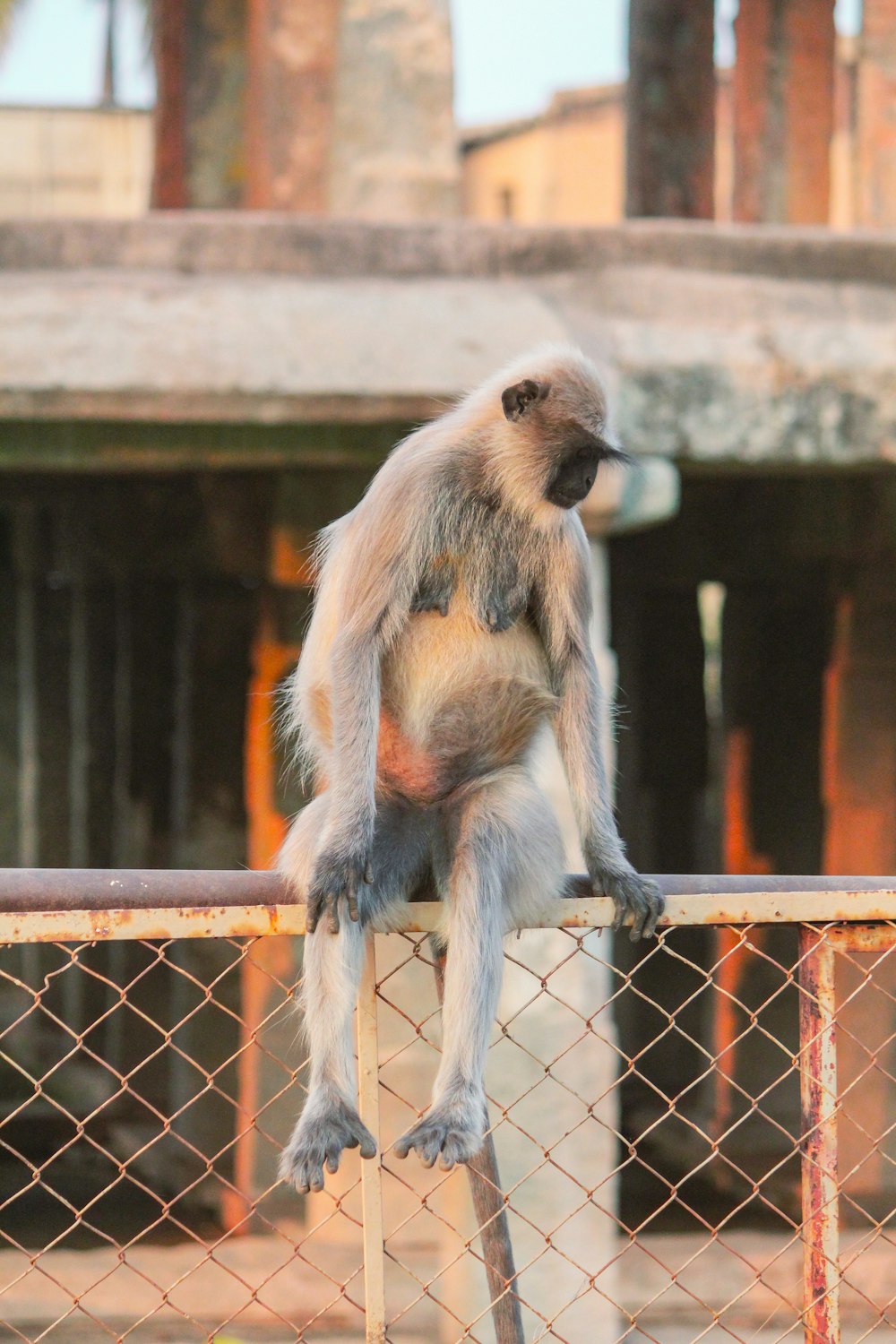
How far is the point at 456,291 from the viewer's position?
4988 mm

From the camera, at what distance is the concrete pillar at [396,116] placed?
5566 millimetres

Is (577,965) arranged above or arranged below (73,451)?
below

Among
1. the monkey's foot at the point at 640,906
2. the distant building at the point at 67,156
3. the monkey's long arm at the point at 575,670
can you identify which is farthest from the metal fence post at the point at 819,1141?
the distant building at the point at 67,156

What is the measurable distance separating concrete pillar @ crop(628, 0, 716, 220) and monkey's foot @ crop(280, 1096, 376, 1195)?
5.45 meters

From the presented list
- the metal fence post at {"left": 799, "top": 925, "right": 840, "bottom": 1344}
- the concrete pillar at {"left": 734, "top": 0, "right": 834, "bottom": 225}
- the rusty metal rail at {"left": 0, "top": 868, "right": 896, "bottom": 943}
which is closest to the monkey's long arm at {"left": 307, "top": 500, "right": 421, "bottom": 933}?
the rusty metal rail at {"left": 0, "top": 868, "right": 896, "bottom": 943}

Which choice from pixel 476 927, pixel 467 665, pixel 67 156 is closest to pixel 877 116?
pixel 467 665

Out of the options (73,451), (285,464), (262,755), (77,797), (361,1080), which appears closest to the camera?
(361,1080)

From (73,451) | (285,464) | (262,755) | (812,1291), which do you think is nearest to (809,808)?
(262,755)

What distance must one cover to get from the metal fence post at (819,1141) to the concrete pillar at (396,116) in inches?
139

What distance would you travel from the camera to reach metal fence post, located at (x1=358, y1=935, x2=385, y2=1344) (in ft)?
8.31

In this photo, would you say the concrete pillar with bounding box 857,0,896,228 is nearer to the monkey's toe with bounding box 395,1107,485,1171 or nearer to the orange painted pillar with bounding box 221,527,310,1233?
the orange painted pillar with bounding box 221,527,310,1233

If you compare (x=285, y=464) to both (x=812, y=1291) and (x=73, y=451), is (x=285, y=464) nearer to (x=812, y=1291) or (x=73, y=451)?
(x=73, y=451)

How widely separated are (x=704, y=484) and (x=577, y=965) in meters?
3.30

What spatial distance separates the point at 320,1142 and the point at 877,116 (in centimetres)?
509
